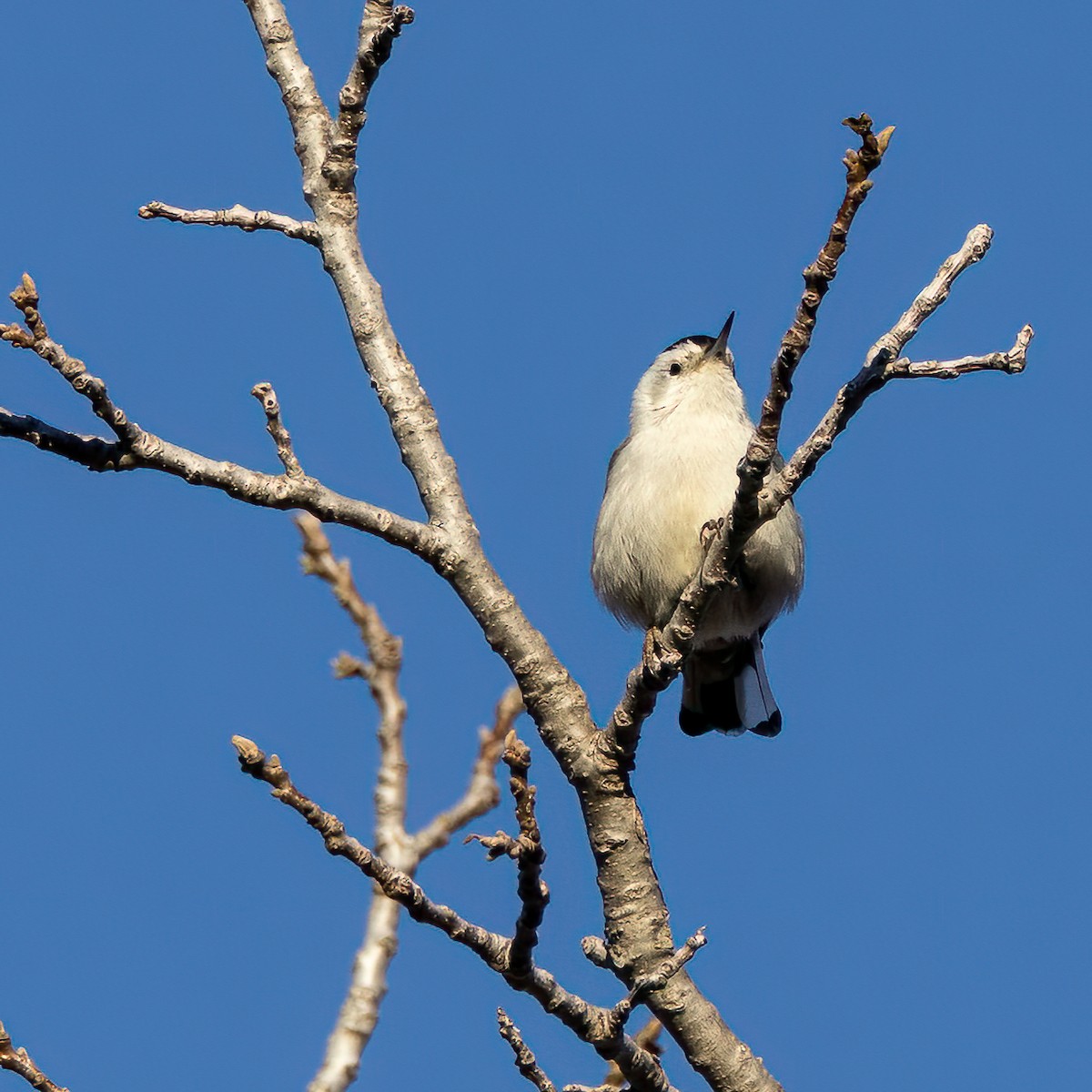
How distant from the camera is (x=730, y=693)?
6.44m

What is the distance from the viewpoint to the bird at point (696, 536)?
18.8ft

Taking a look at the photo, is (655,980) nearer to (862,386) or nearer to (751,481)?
(751,481)

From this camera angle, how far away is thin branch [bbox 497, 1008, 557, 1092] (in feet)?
11.3

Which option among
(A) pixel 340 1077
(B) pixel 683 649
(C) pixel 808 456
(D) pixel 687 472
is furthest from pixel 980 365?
(A) pixel 340 1077

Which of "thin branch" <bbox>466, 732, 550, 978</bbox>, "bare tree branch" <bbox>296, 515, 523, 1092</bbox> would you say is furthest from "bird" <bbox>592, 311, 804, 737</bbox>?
"thin branch" <bbox>466, 732, 550, 978</bbox>

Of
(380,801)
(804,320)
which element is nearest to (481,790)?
(380,801)

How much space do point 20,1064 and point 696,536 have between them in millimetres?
3236

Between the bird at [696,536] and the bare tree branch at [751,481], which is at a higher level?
the bird at [696,536]

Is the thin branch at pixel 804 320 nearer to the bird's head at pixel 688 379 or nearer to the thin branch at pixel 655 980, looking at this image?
the thin branch at pixel 655 980

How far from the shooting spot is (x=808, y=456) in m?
3.49

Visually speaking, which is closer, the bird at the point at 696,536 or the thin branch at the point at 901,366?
the thin branch at the point at 901,366

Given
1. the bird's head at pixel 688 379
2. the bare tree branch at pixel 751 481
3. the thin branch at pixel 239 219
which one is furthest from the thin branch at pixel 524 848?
the bird's head at pixel 688 379

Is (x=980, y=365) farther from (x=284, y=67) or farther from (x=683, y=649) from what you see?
(x=284, y=67)

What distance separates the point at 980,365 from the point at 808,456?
0.50 meters
